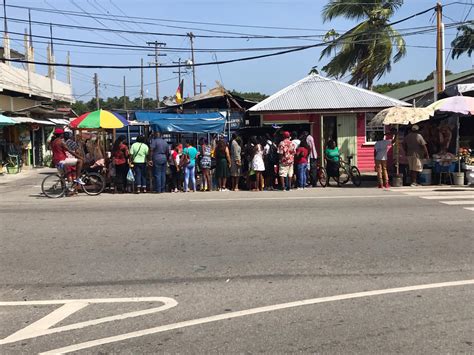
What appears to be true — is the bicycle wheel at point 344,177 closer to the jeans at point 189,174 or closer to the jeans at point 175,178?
the jeans at point 189,174

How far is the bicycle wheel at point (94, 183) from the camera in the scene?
1472 cm

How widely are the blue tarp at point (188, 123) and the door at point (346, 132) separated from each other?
604 centimetres

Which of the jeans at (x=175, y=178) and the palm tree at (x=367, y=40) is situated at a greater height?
the palm tree at (x=367, y=40)

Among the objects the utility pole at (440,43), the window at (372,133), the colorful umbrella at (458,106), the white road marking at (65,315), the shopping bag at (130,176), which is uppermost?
the utility pole at (440,43)

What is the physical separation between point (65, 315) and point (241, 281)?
1.96m

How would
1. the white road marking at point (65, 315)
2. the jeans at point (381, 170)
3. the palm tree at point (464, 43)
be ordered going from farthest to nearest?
the palm tree at point (464, 43), the jeans at point (381, 170), the white road marking at point (65, 315)

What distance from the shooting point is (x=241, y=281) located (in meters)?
5.70

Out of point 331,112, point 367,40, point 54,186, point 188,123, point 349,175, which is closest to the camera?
point 54,186

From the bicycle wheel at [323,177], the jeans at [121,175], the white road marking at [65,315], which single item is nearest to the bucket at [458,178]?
the bicycle wheel at [323,177]

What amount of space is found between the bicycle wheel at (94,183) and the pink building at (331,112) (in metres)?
7.30

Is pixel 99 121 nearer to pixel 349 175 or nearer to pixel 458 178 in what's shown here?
pixel 349 175

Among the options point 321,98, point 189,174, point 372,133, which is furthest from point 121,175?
point 372,133

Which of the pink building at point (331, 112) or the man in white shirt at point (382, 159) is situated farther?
the pink building at point (331, 112)

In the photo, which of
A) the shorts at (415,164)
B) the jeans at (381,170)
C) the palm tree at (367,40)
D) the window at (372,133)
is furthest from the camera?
the palm tree at (367,40)
